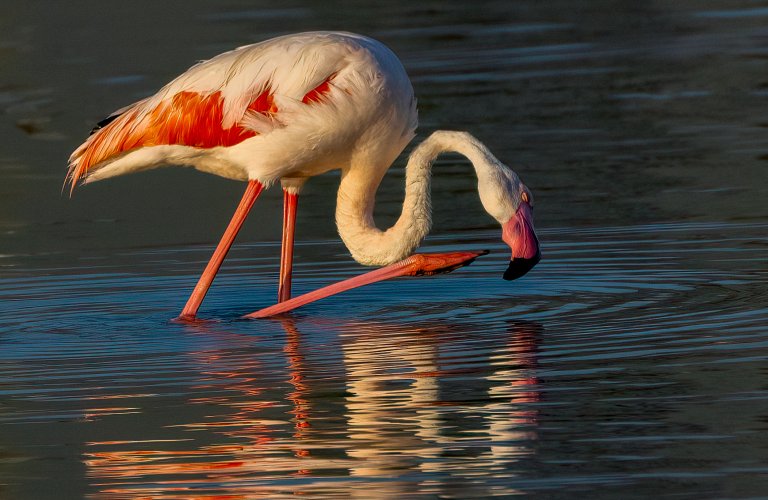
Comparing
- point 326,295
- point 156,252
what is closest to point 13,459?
point 326,295

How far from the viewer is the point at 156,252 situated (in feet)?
36.6

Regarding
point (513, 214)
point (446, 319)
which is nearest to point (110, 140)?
point (446, 319)

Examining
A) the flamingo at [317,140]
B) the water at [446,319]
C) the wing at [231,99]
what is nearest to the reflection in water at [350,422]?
the water at [446,319]

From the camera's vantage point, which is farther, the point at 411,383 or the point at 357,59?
the point at 357,59

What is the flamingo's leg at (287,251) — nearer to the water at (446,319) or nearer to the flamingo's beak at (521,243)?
the water at (446,319)

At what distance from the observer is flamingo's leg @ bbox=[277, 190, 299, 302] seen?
29.9ft

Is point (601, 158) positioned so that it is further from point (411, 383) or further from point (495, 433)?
point (495, 433)

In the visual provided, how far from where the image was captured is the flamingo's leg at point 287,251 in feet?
29.9

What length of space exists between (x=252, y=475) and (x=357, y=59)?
3594mm

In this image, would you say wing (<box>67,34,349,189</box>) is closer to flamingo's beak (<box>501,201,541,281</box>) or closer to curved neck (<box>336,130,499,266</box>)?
curved neck (<box>336,130,499,266</box>)

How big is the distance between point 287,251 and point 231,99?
3.27 feet

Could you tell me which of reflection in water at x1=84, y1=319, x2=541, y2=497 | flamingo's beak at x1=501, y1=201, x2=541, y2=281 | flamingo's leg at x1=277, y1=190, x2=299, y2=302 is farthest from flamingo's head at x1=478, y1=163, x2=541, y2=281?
flamingo's leg at x1=277, y1=190, x2=299, y2=302

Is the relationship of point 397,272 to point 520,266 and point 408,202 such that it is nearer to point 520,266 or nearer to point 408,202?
point 408,202

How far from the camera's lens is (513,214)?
850cm
